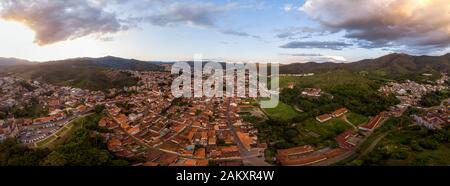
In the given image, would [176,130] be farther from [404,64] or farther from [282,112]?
[404,64]

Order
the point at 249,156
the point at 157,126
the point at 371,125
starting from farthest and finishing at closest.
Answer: the point at 157,126 → the point at 371,125 → the point at 249,156

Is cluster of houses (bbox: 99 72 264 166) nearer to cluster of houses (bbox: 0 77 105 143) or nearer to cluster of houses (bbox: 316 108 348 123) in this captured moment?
cluster of houses (bbox: 0 77 105 143)

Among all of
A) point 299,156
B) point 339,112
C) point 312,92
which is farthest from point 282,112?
point 299,156

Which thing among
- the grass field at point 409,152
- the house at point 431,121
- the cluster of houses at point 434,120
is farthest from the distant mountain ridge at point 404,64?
the grass field at point 409,152

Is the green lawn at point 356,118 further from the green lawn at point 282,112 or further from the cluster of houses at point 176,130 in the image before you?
the cluster of houses at point 176,130

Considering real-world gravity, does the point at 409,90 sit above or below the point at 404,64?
below

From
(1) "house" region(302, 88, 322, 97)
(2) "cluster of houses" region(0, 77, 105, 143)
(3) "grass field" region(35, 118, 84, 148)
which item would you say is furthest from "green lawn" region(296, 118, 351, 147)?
(2) "cluster of houses" region(0, 77, 105, 143)
